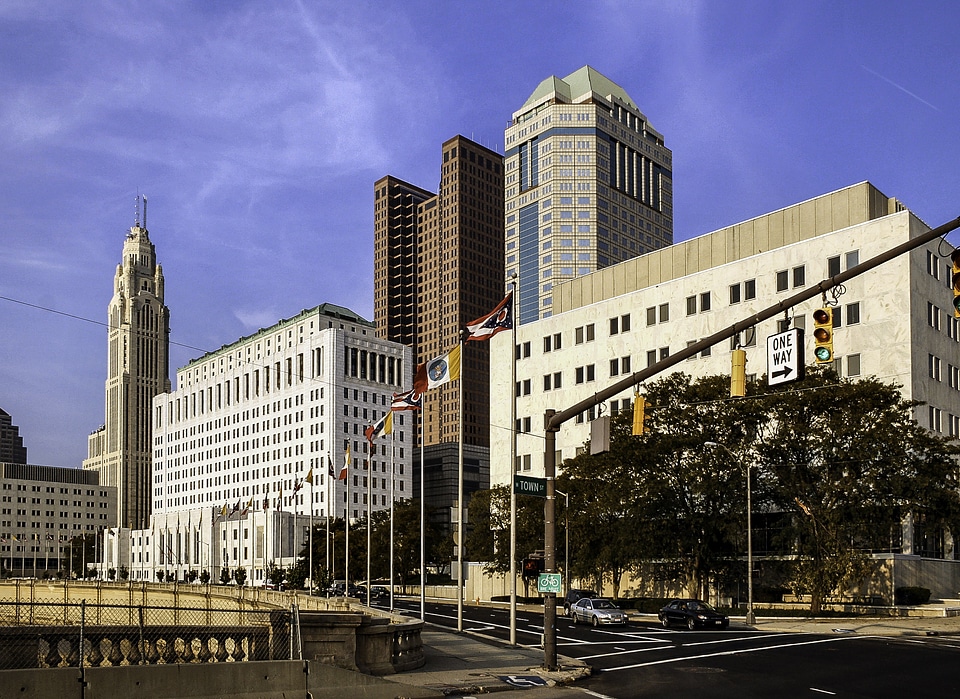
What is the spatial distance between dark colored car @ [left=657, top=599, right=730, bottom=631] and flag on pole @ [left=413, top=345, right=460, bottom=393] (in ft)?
57.0

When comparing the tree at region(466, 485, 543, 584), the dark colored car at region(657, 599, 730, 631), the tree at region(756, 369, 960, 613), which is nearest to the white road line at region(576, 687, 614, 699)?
the dark colored car at region(657, 599, 730, 631)

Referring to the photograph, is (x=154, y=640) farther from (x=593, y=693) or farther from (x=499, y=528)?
(x=499, y=528)

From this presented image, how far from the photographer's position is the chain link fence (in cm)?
2034

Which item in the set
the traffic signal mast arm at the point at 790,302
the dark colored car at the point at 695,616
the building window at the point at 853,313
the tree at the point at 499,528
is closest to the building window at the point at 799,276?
the building window at the point at 853,313

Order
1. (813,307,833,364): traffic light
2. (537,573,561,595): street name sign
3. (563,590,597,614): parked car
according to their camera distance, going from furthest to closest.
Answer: (563,590,597,614): parked car, (537,573,561,595): street name sign, (813,307,833,364): traffic light

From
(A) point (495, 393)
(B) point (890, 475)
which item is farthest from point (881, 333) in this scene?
(A) point (495, 393)

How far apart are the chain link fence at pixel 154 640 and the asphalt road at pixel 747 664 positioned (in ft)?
20.3

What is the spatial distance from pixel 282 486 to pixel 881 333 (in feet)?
461

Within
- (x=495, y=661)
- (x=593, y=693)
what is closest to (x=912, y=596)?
(x=495, y=661)

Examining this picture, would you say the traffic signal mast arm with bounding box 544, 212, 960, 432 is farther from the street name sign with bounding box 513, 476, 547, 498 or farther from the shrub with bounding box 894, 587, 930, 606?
the shrub with bounding box 894, 587, 930, 606

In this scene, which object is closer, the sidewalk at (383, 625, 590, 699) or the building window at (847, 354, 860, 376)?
the sidewalk at (383, 625, 590, 699)

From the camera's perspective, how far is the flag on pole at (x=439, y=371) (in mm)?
42656

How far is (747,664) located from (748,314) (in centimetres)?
5612

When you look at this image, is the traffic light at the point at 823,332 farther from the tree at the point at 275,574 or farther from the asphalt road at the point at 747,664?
the tree at the point at 275,574
